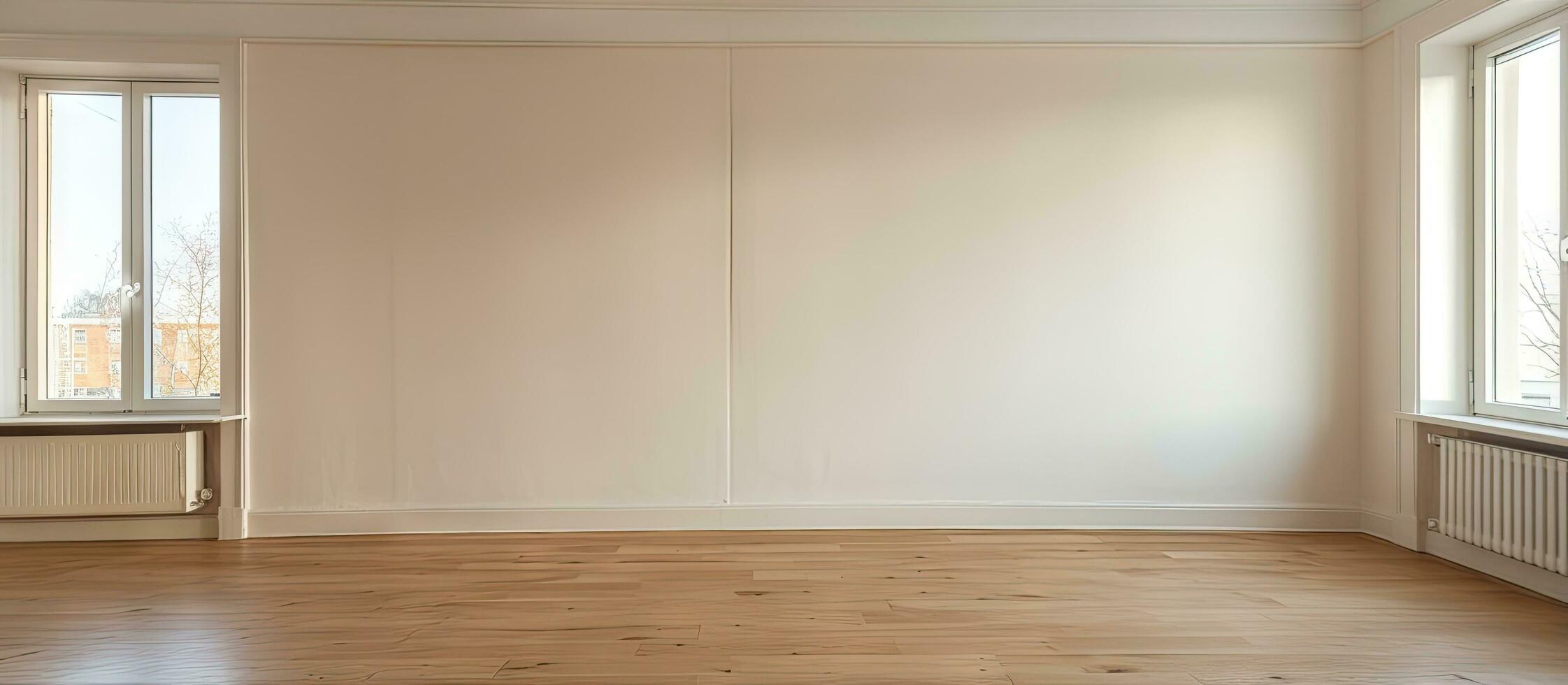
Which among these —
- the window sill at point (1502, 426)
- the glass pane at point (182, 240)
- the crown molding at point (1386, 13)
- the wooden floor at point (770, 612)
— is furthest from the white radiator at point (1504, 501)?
the glass pane at point (182, 240)

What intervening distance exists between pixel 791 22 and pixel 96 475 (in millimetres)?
4070

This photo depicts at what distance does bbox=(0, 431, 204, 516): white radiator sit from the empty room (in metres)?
0.02

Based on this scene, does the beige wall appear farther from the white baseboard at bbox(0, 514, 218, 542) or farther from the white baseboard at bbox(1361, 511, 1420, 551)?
the white baseboard at bbox(0, 514, 218, 542)

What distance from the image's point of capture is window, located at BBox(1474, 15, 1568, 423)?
331 cm

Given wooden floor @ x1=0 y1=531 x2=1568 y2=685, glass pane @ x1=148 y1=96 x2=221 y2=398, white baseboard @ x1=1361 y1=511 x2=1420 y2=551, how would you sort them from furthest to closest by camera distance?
glass pane @ x1=148 y1=96 x2=221 y2=398 < white baseboard @ x1=1361 y1=511 x2=1420 y2=551 < wooden floor @ x1=0 y1=531 x2=1568 y2=685

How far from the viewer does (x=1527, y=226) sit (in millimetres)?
3443

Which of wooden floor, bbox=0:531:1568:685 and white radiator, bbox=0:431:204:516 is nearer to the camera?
wooden floor, bbox=0:531:1568:685

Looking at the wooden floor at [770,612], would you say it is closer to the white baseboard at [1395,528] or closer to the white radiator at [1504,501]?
the white baseboard at [1395,528]

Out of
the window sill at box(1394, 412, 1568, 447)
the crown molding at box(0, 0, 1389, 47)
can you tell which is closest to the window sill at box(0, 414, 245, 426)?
the crown molding at box(0, 0, 1389, 47)

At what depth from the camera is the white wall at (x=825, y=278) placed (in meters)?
4.00

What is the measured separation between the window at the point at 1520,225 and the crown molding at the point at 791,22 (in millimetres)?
741

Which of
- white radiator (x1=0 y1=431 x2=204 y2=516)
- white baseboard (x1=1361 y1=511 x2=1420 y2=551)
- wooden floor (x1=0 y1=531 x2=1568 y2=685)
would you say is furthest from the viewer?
white radiator (x1=0 y1=431 x2=204 y2=516)

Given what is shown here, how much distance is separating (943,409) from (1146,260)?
4.26 ft

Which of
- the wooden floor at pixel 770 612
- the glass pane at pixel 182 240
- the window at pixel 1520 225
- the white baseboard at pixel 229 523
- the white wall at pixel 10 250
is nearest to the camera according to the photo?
the wooden floor at pixel 770 612
